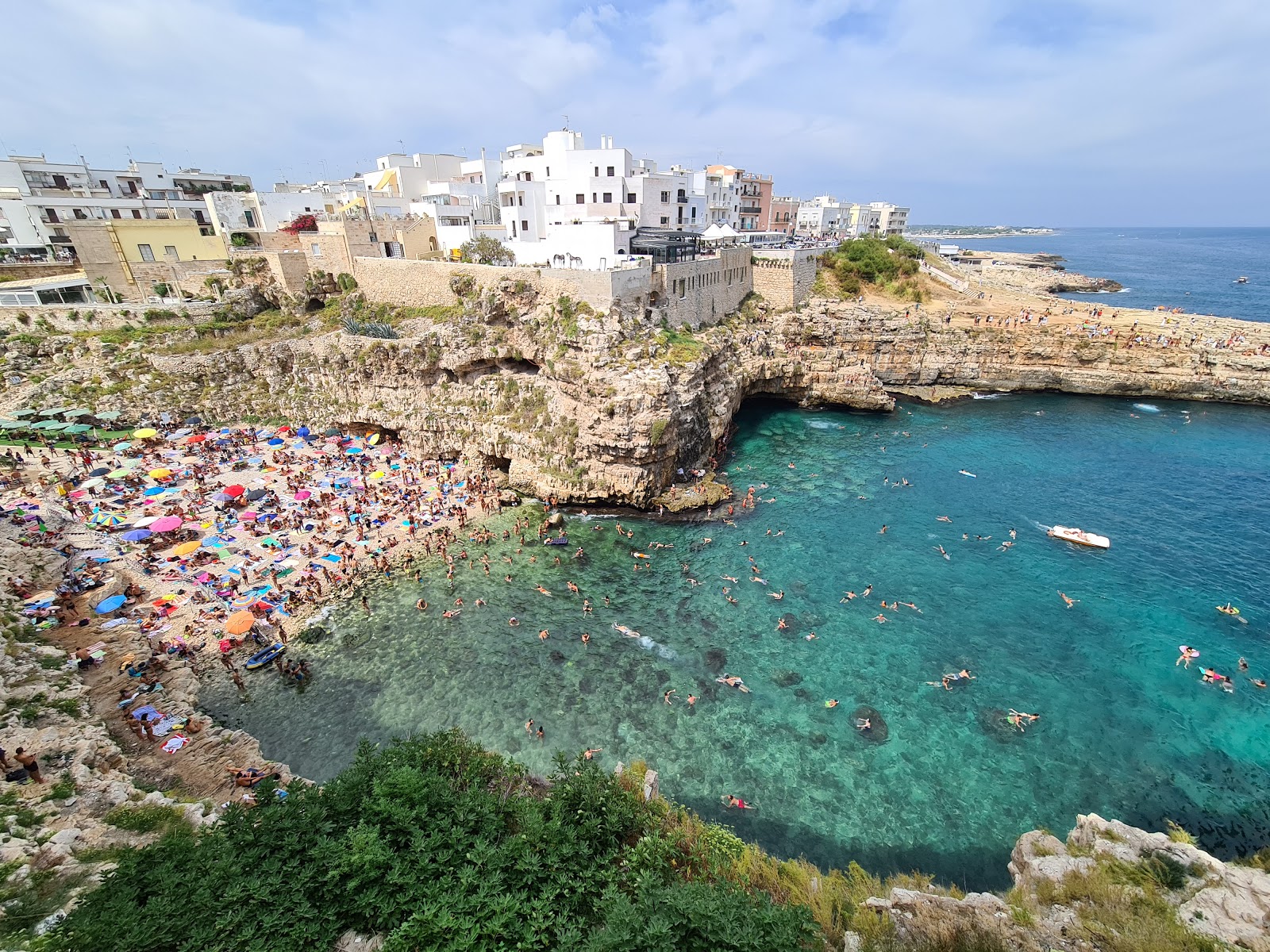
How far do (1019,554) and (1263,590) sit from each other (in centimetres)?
893

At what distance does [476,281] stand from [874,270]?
37178 millimetres

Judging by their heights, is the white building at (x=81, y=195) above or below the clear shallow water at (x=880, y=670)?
above

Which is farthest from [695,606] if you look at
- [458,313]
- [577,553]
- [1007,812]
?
[458,313]

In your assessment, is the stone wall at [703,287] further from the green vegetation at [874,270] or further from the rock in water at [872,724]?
the rock in water at [872,724]

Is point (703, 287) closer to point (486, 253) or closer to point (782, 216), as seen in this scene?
point (486, 253)

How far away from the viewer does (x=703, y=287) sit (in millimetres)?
39281

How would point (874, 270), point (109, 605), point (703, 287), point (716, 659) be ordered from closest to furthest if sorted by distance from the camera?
1. point (716, 659)
2. point (109, 605)
3. point (703, 287)
4. point (874, 270)

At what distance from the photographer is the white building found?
131ft

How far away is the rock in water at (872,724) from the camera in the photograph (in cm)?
Result: 1684

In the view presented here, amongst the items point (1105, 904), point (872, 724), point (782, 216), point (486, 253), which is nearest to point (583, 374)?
point (486, 253)

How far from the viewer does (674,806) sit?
1428cm

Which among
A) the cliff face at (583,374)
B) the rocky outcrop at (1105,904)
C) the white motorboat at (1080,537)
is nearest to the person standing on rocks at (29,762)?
the rocky outcrop at (1105,904)

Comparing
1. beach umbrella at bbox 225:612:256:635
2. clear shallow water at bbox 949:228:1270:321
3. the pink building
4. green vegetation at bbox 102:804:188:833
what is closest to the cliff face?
beach umbrella at bbox 225:612:256:635

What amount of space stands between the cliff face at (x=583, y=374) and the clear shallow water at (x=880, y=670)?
4762 mm
